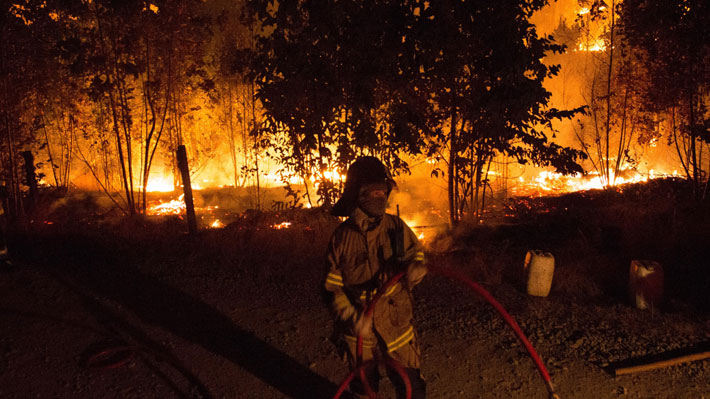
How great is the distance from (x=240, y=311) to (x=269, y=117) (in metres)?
2.86

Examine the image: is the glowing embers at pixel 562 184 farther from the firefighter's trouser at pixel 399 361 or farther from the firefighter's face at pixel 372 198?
the firefighter's face at pixel 372 198

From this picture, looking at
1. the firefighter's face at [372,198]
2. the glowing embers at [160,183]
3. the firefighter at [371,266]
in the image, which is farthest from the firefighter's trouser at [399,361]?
the glowing embers at [160,183]

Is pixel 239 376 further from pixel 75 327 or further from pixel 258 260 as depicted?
pixel 258 260

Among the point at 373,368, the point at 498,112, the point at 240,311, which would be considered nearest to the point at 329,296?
the point at 373,368

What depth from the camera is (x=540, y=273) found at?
5.14 meters

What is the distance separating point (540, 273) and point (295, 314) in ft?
9.43

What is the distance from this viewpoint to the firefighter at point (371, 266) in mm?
2428

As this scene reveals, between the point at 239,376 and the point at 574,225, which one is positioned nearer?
the point at 239,376

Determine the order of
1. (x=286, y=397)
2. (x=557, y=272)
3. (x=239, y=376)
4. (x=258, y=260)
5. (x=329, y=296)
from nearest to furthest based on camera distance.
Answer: (x=329, y=296)
(x=286, y=397)
(x=239, y=376)
(x=557, y=272)
(x=258, y=260)

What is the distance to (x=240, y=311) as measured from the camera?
4.95m

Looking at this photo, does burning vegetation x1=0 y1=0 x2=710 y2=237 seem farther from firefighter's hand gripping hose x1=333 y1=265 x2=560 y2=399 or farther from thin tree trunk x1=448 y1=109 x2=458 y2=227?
firefighter's hand gripping hose x1=333 y1=265 x2=560 y2=399

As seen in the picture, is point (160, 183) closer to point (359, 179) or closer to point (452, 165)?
point (452, 165)

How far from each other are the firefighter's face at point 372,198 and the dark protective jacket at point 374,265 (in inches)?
2.2

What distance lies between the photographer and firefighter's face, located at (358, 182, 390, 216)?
2.42m
